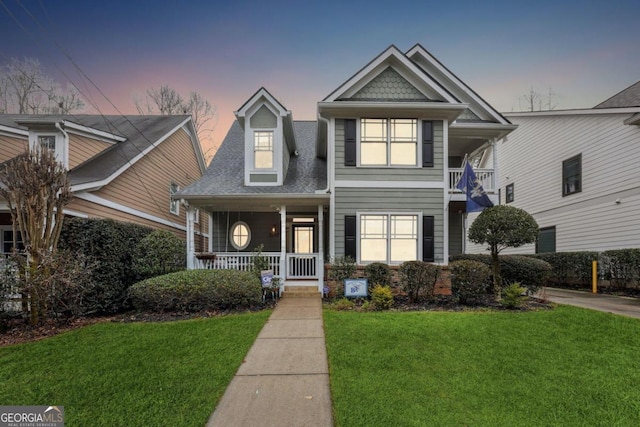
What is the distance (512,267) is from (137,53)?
16.7 meters

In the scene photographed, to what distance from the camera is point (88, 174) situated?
10.2 metres

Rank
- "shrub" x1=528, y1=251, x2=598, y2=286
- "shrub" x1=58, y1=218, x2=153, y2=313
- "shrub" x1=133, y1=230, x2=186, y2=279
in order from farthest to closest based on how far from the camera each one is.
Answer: "shrub" x1=528, y1=251, x2=598, y2=286 → "shrub" x1=133, y1=230, x2=186, y2=279 → "shrub" x1=58, y1=218, x2=153, y2=313

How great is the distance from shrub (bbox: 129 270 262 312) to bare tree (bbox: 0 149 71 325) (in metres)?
1.80

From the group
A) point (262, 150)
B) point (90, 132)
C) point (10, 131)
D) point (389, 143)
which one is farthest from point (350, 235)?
point (10, 131)

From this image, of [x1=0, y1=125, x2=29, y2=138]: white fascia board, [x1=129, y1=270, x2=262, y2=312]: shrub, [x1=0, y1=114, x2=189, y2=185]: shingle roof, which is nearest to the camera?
[x1=129, y1=270, x2=262, y2=312]: shrub

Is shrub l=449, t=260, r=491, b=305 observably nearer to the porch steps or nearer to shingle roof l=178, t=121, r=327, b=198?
the porch steps

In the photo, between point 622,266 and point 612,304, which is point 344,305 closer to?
point 612,304

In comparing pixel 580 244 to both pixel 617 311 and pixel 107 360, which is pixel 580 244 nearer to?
pixel 617 311

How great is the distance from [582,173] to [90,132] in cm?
1870

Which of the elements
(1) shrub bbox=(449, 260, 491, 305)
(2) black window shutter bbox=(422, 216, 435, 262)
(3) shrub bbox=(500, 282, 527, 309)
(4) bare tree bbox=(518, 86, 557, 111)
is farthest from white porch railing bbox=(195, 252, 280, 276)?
Answer: (4) bare tree bbox=(518, 86, 557, 111)

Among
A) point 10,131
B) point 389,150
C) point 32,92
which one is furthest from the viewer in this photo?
point 32,92

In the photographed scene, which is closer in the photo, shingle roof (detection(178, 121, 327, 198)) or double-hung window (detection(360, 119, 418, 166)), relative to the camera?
double-hung window (detection(360, 119, 418, 166))

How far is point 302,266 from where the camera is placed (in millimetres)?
10898

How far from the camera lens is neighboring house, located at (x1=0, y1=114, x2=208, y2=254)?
9.81m
